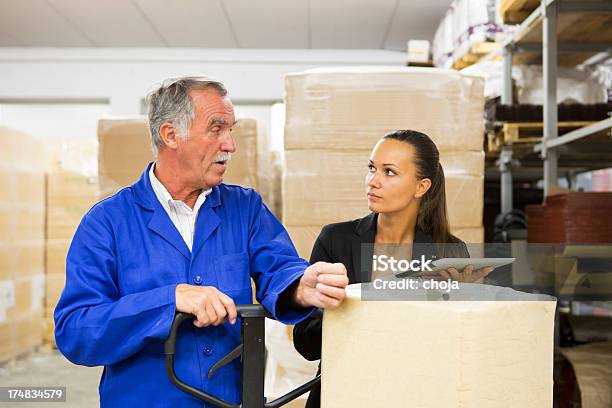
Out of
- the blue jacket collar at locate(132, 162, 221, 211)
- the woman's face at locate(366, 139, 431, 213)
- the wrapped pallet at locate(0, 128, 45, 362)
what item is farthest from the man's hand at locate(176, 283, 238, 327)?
the wrapped pallet at locate(0, 128, 45, 362)

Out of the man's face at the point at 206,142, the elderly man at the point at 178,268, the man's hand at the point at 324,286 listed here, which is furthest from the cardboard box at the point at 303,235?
the man's hand at the point at 324,286

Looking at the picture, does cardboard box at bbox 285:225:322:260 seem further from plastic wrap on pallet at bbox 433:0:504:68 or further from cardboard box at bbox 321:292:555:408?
plastic wrap on pallet at bbox 433:0:504:68

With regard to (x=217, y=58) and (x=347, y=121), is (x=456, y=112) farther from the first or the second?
(x=217, y=58)

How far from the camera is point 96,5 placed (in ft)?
17.1

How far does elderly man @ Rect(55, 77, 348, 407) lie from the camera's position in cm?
128

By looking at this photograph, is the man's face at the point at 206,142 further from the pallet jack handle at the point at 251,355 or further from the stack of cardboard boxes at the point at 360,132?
the stack of cardboard boxes at the point at 360,132

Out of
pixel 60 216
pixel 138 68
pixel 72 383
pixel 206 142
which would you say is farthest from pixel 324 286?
pixel 138 68

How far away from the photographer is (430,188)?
1798 millimetres

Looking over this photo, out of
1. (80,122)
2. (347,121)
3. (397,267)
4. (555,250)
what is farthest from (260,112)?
(397,267)

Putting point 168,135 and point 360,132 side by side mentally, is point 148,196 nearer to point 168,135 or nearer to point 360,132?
point 168,135

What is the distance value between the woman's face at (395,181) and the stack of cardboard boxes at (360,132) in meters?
0.50

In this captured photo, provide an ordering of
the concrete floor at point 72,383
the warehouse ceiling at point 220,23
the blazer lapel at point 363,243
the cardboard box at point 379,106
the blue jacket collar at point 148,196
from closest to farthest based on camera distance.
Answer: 1. the blue jacket collar at point 148,196
2. the blazer lapel at point 363,243
3. the concrete floor at point 72,383
4. the cardboard box at point 379,106
5. the warehouse ceiling at point 220,23

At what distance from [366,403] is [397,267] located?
0.99ft

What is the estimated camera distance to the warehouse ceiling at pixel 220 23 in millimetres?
5230
